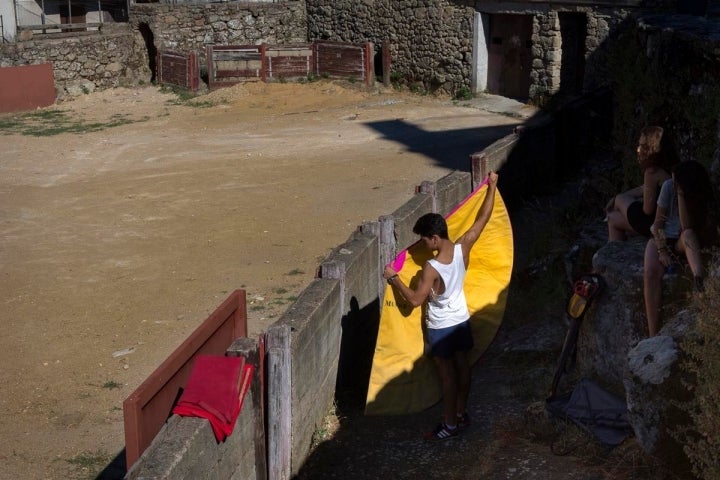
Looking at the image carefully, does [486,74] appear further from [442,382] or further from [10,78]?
[442,382]

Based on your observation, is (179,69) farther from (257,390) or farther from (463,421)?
(257,390)

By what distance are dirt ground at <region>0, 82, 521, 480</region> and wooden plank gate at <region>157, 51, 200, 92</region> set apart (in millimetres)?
718

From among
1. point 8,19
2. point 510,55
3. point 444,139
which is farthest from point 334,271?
point 8,19

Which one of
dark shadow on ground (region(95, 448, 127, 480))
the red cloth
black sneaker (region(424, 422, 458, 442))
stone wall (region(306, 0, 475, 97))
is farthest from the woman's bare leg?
stone wall (region(306, 0, 475, 97))

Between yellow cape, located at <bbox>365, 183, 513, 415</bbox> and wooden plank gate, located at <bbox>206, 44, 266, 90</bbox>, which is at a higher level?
wooden plank gate, located at <bbox>206, 44, 266, 90</bbox>

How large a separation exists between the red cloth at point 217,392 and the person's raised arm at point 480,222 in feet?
8.53

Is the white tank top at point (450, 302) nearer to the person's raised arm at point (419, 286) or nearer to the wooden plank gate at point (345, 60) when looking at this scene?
the person's raised arm at point (419, 286)

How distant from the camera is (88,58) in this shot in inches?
1005

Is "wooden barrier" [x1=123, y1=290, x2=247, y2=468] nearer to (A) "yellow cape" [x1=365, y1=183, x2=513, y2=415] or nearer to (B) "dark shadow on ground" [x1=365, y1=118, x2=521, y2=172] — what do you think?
(A) "yellow cape" [x1=365, y1=183, x2=513, y2=415]

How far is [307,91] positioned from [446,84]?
11.4 ft

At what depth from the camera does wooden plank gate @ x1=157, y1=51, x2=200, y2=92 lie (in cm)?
2533

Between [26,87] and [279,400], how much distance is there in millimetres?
19755

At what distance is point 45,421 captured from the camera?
7.93 metres

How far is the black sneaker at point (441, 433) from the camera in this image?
691cm
